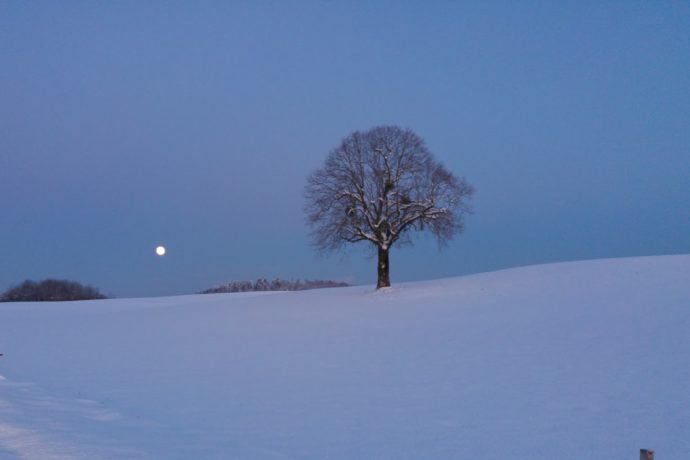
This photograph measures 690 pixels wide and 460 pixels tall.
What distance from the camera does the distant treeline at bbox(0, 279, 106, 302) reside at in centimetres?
9250

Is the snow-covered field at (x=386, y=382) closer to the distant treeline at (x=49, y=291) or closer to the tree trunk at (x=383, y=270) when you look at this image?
the tree trunk at (x=383, y=270)

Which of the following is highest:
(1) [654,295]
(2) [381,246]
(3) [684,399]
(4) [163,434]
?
(2) [381,246]

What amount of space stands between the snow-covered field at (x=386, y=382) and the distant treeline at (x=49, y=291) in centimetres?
7536

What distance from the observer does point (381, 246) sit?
31641 mm

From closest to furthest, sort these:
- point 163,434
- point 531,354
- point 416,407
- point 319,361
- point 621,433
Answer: point 621,433, point 163,434, point 416,407, point 531,354, point 319,361

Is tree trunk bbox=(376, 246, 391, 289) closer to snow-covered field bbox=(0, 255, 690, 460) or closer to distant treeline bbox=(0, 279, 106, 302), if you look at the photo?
Answer: snow-covered field bbox=(0, 255, 690, 460)

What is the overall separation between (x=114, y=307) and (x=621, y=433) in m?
41.2

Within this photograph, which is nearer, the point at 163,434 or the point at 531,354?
the point at 163,434

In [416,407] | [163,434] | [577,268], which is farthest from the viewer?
[577,268]

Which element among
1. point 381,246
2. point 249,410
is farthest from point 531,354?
point 381,246

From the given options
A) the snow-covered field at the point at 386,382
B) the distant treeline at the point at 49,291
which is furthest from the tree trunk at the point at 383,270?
the distant treeline at the point at 49,291

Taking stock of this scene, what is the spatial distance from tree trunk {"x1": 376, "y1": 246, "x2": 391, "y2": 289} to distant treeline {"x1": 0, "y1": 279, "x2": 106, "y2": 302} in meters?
73.2

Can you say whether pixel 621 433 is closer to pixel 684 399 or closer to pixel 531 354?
pixel 684 399

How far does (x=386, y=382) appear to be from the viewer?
536 inches
